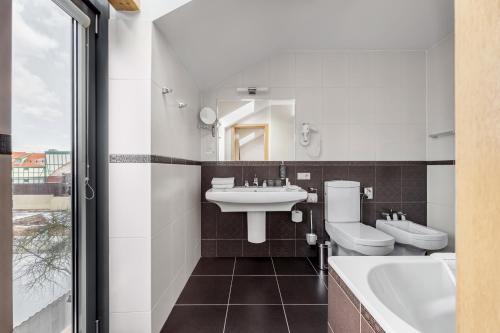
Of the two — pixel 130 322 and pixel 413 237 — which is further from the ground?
pixel 413 237

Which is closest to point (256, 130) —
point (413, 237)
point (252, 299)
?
→ point (252, 299)

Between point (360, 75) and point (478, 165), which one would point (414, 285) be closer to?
point (478, 165)

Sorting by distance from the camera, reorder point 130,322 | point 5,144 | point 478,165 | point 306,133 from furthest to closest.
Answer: point 306,133 → point 130,322 → point 5,144 → point 478,165

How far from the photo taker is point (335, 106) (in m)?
2.88

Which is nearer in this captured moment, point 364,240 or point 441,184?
point 364,240

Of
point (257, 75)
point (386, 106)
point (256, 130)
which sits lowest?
point (256, 130)

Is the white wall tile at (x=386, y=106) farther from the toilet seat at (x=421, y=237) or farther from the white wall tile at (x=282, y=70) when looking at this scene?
the toilet seat at (x=421, y=237)

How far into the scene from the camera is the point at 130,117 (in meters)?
1.53

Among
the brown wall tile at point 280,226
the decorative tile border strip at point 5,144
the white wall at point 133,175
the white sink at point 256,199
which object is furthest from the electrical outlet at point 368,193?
the decorative tile border strip at point 5,144

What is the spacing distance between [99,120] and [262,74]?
1.84 m

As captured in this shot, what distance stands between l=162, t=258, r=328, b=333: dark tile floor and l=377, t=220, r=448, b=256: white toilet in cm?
79

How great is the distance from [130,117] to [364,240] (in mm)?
1881

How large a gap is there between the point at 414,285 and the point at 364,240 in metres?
0.78

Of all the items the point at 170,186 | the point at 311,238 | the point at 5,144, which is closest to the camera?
the point at 5,144
